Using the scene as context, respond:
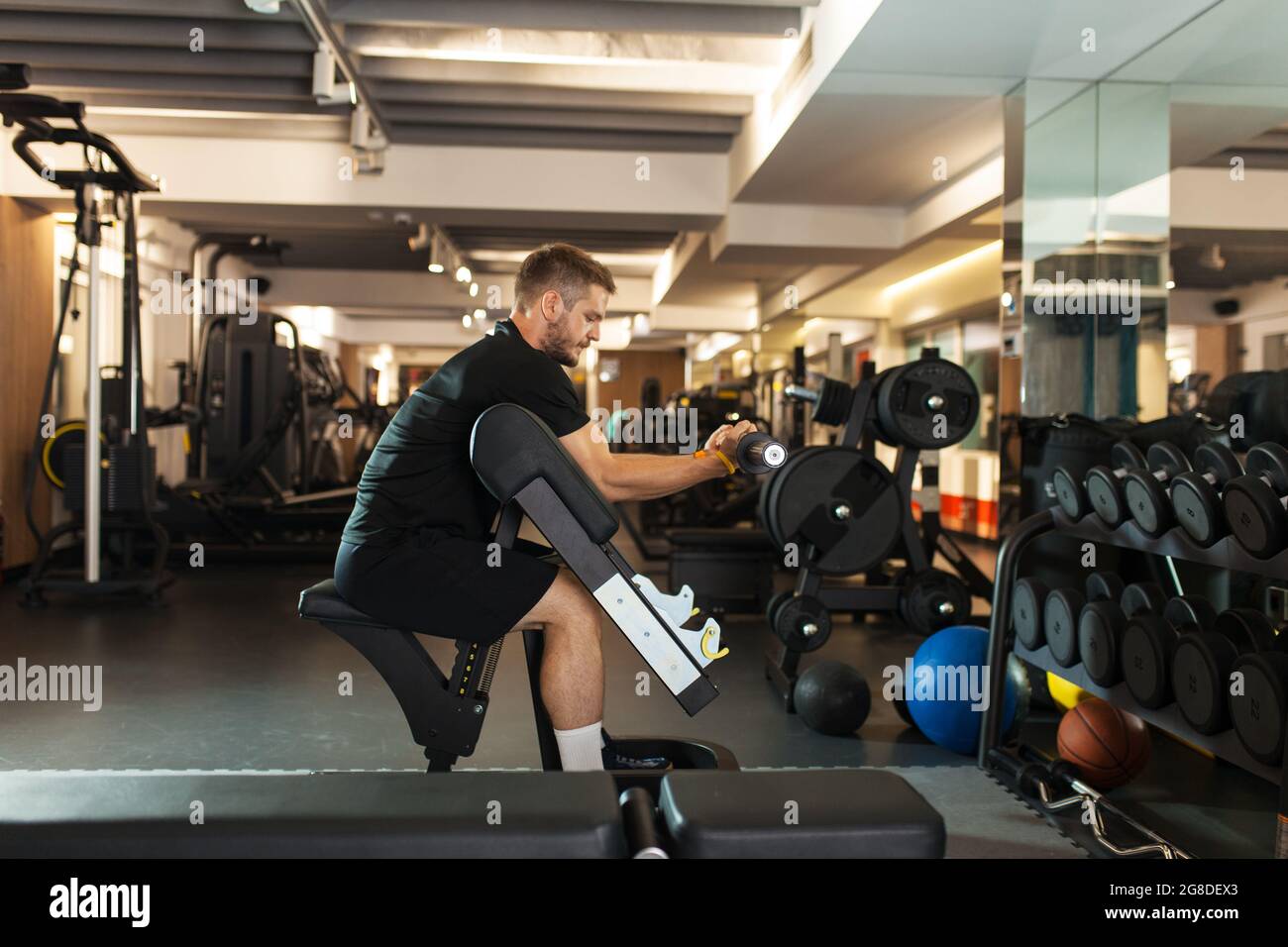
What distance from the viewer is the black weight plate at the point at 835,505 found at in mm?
3850

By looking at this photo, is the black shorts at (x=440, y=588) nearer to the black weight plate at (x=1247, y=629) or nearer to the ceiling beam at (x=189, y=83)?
the black weight plate at (x=1247, y=629)

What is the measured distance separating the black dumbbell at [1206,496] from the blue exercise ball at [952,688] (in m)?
0.91

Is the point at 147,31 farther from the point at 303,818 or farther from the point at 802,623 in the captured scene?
the point at 303,818

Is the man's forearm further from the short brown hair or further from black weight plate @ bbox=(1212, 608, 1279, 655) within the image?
black weight plate @ bbox=(1212, 608, 1279, 655)

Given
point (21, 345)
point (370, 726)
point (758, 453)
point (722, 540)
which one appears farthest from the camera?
point (21, 345)

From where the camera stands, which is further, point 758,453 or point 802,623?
point 802,623

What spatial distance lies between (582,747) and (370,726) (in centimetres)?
154

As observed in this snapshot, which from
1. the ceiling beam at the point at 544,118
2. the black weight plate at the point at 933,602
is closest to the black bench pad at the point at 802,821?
the black weight plate at the point at 933,602

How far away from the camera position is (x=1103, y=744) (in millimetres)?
2721

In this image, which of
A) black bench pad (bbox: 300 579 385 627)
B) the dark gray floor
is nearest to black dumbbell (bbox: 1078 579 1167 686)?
the dark gray floor

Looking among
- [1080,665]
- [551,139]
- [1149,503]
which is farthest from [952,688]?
[551,139]

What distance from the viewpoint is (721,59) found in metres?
5.19

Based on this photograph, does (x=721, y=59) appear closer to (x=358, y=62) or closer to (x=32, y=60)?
(x=358, y=62)
